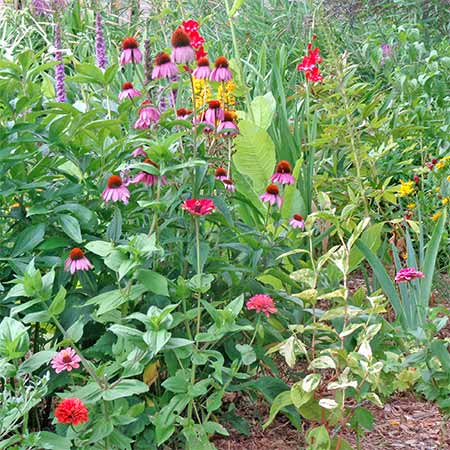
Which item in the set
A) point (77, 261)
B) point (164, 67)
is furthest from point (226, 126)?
point (77, 261)

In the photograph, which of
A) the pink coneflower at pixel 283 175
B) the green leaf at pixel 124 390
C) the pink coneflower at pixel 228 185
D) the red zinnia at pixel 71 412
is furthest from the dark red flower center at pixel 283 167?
the red zinnia at pixel 71 412

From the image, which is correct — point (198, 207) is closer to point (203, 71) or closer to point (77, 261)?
point (77, 261)

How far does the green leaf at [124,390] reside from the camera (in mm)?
2021

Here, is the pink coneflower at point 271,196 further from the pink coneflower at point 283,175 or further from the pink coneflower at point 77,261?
the pink coneflower at point 77,261

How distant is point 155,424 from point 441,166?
2.03 metres

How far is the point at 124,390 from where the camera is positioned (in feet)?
6.72

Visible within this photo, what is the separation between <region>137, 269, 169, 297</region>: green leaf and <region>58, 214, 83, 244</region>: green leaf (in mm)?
196

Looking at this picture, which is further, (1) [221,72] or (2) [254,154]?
(2) [254,154]

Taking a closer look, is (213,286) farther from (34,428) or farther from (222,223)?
(34,428)

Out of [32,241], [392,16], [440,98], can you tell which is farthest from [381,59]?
[32,241]

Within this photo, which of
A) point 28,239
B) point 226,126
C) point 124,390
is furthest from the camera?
point 226,126

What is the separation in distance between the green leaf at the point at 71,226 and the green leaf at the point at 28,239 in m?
0.06

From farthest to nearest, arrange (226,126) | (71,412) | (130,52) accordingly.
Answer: (226,126), (130,52), (71,412)

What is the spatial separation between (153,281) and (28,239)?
0.39 m
